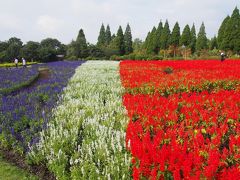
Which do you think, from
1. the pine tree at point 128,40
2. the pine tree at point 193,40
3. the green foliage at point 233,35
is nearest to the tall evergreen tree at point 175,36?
the pine tree at point 193,40

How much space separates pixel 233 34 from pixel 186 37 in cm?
1664

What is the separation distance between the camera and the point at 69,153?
5809 mm

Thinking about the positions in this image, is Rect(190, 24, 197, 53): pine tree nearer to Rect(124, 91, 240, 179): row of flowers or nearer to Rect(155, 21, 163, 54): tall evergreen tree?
Rect(155, 21, 163, 54): tall evergreen tree

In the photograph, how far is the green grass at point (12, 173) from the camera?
5.75m

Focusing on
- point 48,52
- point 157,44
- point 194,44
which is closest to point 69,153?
point 48,52

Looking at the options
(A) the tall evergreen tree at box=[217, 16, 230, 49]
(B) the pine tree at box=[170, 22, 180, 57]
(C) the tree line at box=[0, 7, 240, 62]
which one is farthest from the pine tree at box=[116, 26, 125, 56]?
(A) the tall evergreen tree at box=[217, 16, 230, 49]

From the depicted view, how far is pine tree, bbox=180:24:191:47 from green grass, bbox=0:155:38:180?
69.4 metres

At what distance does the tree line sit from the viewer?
55375 mm

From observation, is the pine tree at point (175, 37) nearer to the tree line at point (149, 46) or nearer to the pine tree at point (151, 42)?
the tree line at point (149, 46)

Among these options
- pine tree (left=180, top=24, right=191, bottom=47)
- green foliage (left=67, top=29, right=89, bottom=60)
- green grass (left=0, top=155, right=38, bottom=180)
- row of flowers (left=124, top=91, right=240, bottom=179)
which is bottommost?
green grass (left=0, top=155, right=38, bottom=180)

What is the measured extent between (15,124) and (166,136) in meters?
4.58

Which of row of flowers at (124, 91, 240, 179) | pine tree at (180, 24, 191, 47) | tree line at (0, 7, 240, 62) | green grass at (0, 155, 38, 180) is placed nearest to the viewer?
row of flowers at (124, 91, 240, 179)

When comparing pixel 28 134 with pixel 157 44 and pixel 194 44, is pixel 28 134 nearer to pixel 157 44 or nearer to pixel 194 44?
pixel 157 44

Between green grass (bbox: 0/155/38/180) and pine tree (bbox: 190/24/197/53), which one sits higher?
pine tree (bbox: 190/24/197/53)
